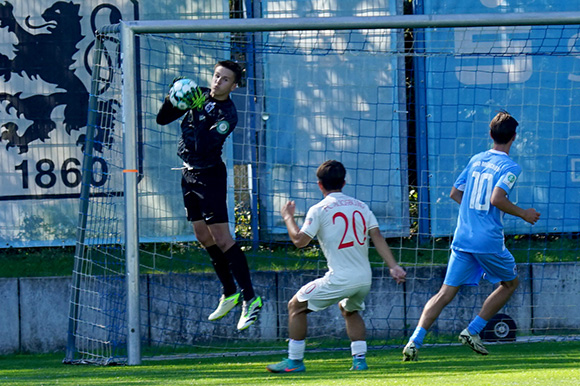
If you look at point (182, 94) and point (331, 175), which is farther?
point (182, 94)

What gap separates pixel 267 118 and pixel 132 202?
2603 millimetres

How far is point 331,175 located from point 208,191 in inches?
47.8

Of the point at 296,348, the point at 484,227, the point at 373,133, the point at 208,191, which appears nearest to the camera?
the point at 296,348

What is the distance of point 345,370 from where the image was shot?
6.61 m

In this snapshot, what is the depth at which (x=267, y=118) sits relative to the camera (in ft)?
31.7

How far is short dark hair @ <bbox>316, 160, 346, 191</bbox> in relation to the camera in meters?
6.37

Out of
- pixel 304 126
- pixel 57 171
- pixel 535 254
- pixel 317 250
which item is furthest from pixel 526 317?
pixel 57 171

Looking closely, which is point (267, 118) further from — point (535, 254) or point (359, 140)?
point (535, 254)

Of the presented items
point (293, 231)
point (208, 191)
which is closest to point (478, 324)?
point (293, 231)

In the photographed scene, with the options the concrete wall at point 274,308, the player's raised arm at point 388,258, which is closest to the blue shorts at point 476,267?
the player's raised arm at point 388,258

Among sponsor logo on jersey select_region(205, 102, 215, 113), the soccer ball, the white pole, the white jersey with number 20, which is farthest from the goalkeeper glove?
the white jersey with number 20

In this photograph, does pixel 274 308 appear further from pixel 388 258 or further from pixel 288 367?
pixel 388 258

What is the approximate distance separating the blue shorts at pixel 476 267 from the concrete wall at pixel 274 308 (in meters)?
1.99

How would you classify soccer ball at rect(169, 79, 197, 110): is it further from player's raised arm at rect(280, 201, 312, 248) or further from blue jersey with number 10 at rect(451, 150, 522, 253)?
blue jersey with number 10 at rect(451, 150, 522, 253)
